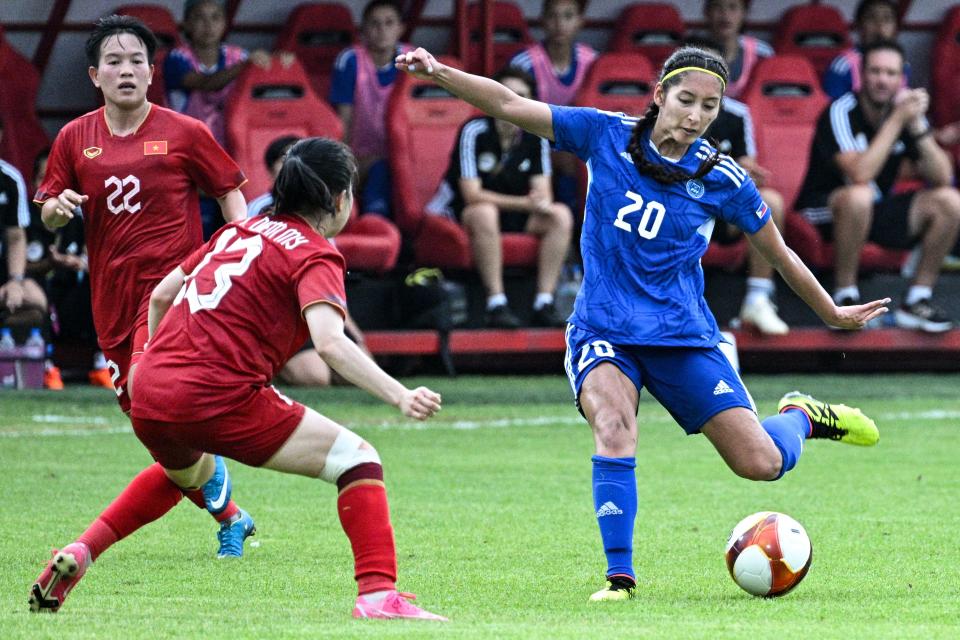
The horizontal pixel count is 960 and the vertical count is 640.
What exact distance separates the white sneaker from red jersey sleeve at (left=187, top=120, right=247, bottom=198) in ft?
24.5

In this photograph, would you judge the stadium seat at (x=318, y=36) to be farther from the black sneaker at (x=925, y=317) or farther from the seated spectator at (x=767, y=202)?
the black sneaker at (x=925, y=317)

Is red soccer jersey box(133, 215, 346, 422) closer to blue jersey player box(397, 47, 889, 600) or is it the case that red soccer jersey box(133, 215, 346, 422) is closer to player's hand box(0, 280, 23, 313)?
blue jersey player box(397, 47, 889, 600)

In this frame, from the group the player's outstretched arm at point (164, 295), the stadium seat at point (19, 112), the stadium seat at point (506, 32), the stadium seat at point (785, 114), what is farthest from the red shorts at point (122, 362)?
the stadium seat at point (506, 32)

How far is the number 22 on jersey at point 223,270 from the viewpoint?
490 cm

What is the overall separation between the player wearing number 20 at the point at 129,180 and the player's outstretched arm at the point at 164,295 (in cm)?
111

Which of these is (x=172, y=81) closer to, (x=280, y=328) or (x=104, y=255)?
(x=104, y=255)

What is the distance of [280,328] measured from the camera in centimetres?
495

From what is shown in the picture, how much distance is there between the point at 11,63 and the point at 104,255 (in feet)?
25.8

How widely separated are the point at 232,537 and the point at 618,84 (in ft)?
28.2

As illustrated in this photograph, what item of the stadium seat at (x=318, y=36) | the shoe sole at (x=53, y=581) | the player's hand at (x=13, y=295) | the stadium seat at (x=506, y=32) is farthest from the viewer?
the stadium seat at (x=506, y=32)

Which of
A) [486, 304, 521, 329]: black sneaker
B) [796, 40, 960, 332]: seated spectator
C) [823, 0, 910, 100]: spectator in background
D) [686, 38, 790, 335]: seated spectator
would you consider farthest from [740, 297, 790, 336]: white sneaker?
[823, 0, 910, 100]: spectator in background

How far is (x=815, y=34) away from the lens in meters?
16.4

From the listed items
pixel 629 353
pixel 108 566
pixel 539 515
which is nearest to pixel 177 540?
pixel 108 566

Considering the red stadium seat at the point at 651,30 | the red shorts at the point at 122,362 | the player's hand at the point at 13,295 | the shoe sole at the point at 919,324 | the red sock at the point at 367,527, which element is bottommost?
the shoe sole at the point at 919,324
